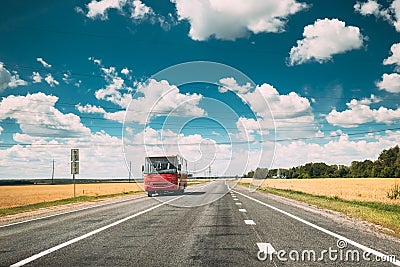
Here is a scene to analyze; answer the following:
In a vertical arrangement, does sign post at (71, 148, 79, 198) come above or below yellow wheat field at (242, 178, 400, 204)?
above

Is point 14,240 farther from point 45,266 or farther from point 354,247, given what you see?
point 354,247

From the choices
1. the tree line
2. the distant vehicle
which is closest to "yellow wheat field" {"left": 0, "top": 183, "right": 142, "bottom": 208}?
the distant vehicle

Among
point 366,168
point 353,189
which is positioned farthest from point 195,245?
point 366,168

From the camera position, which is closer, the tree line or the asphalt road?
the asphalt road

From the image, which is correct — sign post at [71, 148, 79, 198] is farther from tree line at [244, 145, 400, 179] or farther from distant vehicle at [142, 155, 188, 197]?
tree line at [244, 145, 400, 179]

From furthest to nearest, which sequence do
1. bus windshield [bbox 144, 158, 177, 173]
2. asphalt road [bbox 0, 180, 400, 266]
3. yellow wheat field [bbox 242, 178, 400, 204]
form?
bus windshield [bbox 144, 158, 177, 173], yellow wheat field [bbox 242, 178, 400, 204], asphalt road [bbox 0, 180, 400, 266]

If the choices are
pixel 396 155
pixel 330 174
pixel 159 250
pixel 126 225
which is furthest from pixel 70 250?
pixel 330 174

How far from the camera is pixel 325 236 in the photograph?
9312 mm

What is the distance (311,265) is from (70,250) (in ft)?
15.3

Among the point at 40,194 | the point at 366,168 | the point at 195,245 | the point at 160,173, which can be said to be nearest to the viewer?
the point at 195,245

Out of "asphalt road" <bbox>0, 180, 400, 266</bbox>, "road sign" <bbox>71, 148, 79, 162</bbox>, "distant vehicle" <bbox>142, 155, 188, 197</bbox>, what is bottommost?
"asphalt road" <bbox>0, 180, 400, 266</bbox>

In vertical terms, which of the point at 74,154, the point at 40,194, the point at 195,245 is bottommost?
the point at 40,194

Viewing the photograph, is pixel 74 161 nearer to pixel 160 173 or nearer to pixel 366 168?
pixel 160 173

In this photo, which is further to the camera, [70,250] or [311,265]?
[70,250]
